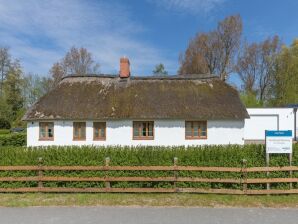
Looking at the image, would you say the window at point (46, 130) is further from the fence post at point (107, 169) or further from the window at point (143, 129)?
the fence post at point (107, 169)

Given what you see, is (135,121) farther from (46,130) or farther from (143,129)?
(46,130)

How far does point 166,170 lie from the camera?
8273 mm

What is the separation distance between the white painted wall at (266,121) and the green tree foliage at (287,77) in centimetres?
1405

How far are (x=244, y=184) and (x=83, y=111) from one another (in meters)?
13.5

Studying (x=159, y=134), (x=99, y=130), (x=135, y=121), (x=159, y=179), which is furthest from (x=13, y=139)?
(x=159, y=179)

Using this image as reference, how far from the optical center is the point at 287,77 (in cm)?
3928

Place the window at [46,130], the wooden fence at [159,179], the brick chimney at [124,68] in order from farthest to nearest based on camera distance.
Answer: the brick chimney at [124,68]
the window at [46,130]
the wooden fence at [159,179]

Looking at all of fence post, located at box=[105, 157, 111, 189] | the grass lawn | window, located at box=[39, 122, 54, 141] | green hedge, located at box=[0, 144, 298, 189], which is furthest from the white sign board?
window, located at box=[39, 122, 54, 141]

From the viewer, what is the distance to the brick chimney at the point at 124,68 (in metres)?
21.9

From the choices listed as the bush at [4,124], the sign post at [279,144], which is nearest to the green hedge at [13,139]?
the sign post at [279,144]

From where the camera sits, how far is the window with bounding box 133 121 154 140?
18.5 metres

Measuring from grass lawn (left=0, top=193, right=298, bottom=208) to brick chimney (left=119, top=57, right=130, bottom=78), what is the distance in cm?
1507

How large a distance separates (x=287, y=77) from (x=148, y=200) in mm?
39272

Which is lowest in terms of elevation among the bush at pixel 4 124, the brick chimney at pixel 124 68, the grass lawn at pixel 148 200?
the grass lawn at pixel 148 200
